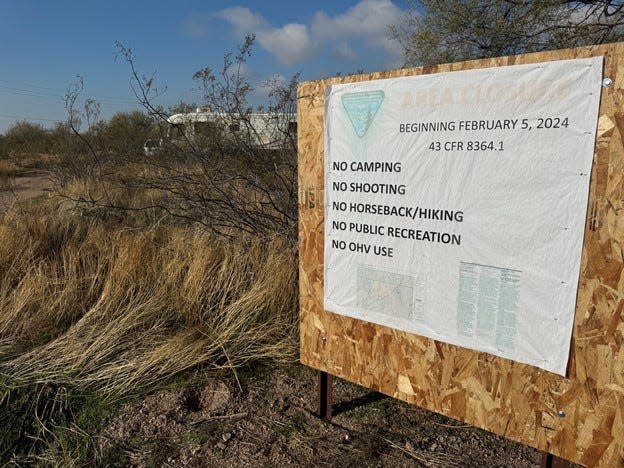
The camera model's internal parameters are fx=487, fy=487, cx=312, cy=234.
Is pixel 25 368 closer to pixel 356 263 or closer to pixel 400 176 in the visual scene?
pixel 356 263

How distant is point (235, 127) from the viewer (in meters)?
5.96

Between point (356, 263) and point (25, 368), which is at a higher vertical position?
point (356, 263)

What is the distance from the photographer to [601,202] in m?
1.88

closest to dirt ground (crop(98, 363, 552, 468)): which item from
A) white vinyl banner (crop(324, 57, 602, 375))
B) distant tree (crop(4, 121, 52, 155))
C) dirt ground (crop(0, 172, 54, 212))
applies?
white vinyl banner (crop(324, 57, 602, 375))

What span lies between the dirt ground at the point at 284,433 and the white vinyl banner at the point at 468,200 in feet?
2.67

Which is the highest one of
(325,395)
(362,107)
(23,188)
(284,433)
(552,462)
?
(362,107)

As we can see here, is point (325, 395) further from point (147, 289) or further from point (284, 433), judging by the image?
point (147, 289)

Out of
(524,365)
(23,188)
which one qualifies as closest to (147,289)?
(524,365)

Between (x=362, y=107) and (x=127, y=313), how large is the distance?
2818 millimetres

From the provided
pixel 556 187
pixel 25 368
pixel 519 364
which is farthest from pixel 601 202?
pixel 25 368

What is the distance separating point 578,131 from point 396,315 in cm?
122

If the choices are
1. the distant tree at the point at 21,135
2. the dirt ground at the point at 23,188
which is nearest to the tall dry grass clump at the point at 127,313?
the dirt ground at the point at 23,188

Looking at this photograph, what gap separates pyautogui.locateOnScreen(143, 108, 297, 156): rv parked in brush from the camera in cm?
580

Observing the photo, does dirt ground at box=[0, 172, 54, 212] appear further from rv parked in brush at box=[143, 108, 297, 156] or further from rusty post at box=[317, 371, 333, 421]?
rusty post at box=[317, 371, 333, 421]
